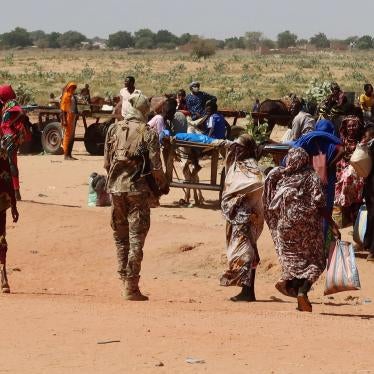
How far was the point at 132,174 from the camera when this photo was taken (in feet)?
35.3

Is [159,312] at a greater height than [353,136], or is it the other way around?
[353,136]

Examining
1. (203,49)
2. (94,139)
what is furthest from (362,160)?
→ (203,49)

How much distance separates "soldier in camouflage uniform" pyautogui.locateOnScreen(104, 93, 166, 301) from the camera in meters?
10.7

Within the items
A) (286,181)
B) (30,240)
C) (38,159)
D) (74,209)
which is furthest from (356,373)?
(38,159)

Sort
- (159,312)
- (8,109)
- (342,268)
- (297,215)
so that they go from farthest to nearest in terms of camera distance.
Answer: (8,109) → (297,215) → (342,268) → (159,312)

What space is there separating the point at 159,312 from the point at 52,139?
1780 centimetres

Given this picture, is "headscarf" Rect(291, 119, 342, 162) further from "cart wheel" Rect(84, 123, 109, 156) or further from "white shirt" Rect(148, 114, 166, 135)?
"cart wheel" Rect(84, 123, 109, 156)

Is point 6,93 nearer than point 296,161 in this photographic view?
No

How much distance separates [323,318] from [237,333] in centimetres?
112

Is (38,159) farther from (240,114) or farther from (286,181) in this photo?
(286,181)

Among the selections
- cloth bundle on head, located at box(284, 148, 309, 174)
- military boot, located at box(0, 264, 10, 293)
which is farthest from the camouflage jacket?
military boot, located at box(0, 264, 10, 293)

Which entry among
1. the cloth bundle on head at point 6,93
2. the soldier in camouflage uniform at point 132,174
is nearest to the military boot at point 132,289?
the soldier in camouflage uniform at point 132,174

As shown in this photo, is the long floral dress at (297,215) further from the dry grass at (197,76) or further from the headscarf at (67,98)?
the dry grass at (197,76)

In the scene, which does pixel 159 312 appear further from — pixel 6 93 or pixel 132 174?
pixel 6 93
